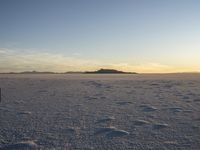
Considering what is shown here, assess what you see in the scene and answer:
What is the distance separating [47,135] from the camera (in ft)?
13.9

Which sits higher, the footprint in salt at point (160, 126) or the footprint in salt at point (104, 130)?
the footprint in salt at point (160, 126)

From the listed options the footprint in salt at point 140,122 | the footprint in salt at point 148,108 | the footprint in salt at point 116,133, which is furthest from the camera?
the footprint in salt at point 148,108

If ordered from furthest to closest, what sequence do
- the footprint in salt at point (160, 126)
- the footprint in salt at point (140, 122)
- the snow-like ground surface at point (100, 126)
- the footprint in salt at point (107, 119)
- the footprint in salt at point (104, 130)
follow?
the footprint in salt at point (107, 119), the footprint in salt at point (140, 122), the footprint in salt at point (160, 126), the footprint in salt at point (104, 130), the snow-like ground surface at point (100, 126)

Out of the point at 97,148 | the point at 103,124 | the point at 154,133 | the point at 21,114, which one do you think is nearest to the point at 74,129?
the point at 103,124

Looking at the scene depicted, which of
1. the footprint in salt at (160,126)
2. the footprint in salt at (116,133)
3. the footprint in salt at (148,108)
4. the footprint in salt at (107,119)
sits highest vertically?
the footprint in salt at (148,108)

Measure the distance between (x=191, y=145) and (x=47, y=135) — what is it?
7.41ft

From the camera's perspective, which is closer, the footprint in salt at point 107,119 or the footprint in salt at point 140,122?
the footprint in salt at point 140,122

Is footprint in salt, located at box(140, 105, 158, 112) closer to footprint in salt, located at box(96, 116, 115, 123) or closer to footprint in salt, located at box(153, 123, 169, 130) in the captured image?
footprint in salt, located at box(96, 116, 115, 123)

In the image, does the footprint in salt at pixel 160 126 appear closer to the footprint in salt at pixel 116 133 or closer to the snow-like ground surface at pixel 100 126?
the snow-like ground surface at pixel 100 126

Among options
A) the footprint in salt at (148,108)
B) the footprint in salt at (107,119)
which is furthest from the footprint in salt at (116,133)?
the footprint in salt at (148,108)

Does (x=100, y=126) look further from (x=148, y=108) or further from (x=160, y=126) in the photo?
(x=148, y=108)

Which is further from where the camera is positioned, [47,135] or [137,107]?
[137,107]

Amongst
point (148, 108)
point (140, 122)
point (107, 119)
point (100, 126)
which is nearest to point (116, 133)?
point (100, 126)

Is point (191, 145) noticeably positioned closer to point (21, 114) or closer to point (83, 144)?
point (83, 144)
